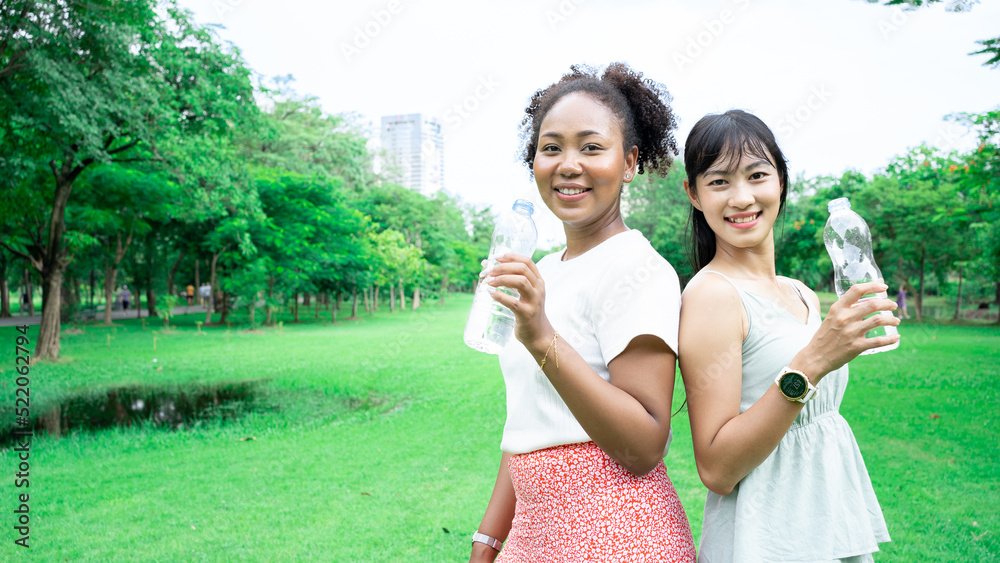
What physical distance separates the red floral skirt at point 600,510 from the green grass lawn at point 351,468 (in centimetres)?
325

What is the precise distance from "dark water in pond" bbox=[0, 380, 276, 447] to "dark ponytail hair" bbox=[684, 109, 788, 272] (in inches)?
334

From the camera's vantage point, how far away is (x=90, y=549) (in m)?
4.67

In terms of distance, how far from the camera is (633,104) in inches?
67.9

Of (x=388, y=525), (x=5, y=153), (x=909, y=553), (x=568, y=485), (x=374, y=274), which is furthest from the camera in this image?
(x=374, y=274)

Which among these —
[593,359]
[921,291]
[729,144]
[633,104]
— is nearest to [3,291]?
[633,104]

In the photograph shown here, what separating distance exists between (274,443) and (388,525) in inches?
121

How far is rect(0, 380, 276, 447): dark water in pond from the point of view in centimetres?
862

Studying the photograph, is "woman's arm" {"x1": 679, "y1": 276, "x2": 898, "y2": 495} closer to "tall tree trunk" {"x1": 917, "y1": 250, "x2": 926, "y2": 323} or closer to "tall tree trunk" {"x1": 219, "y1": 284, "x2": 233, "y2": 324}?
"tall tree trunk" {"x1": 219, "y1": 284, "x2": 233, "y2": 324}

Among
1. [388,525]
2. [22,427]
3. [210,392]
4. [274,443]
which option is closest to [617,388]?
[388,525]

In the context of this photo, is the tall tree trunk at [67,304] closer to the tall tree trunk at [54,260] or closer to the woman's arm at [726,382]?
the tall tree trunk at [54,260]

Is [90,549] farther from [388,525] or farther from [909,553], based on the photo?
[909,553]

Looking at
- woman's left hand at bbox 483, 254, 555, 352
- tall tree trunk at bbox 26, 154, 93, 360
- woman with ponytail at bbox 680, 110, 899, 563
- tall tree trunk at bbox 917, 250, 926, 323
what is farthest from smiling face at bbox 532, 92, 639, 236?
tall tree trunk at bbox 917, 250, 926, 323

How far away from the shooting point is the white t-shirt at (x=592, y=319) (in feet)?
4.56

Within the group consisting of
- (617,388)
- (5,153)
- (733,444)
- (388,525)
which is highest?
(5,153)
